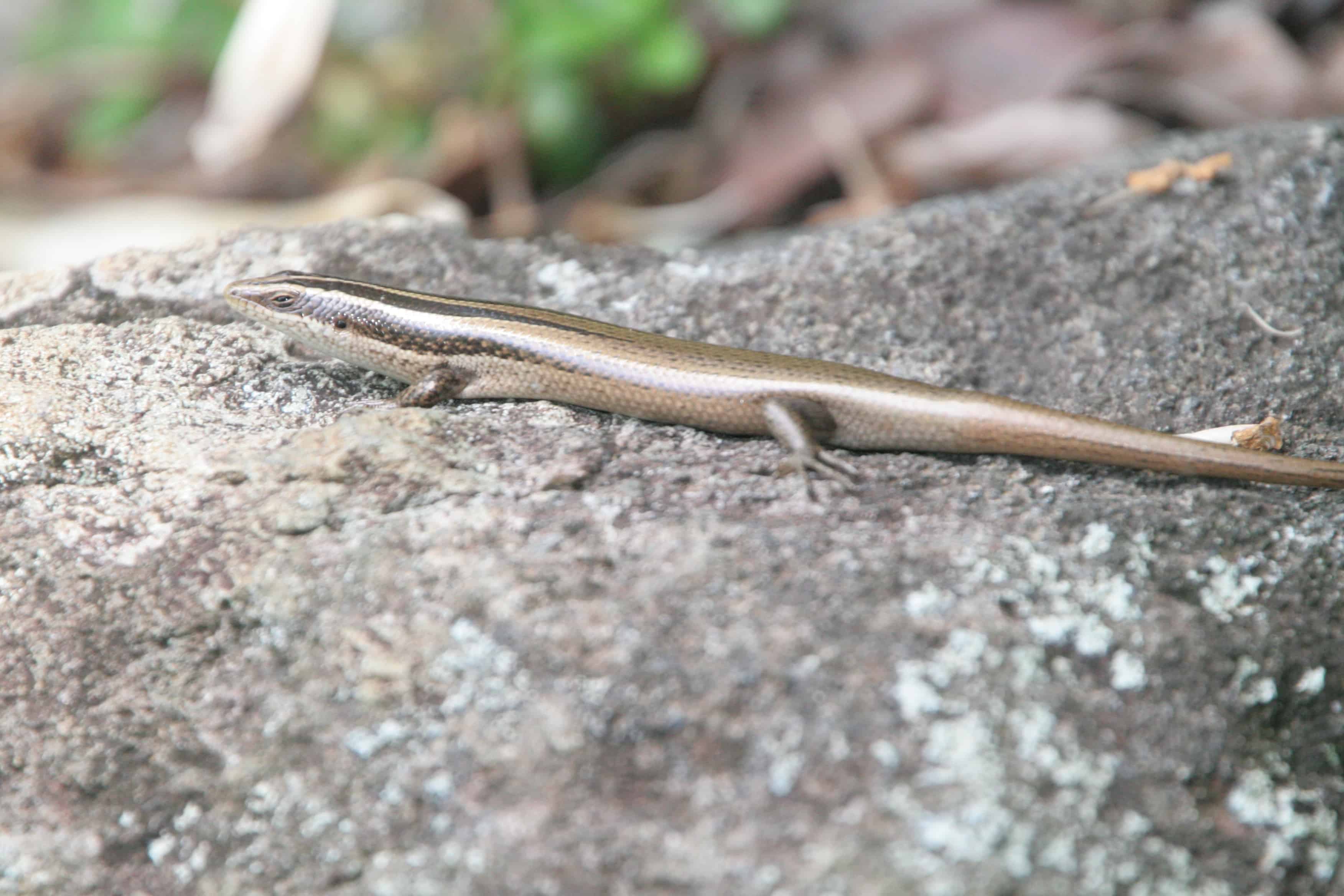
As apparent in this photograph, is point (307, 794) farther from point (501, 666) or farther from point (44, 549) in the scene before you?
point (44, 549)

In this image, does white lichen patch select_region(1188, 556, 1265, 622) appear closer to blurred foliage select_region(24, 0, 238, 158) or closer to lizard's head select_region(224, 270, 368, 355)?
lizard's head select_region(224, 270, 368, 355)

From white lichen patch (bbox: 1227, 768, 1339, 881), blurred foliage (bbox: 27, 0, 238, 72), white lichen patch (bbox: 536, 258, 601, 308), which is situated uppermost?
blurred foliage (bbox: 27, 0, 238, 72)

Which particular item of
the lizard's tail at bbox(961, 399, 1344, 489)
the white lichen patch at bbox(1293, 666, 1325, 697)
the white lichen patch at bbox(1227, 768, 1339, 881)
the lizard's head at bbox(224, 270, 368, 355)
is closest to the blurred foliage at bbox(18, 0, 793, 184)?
the lizard's head at bbox(224, 270, 368, 355)

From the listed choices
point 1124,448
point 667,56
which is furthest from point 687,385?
point 667,56

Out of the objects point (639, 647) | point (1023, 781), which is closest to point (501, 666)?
point (639, 647)

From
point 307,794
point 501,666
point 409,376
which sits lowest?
point 307,794

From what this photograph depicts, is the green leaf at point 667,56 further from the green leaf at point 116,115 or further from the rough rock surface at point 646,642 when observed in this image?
the green leaf at point 116,115
